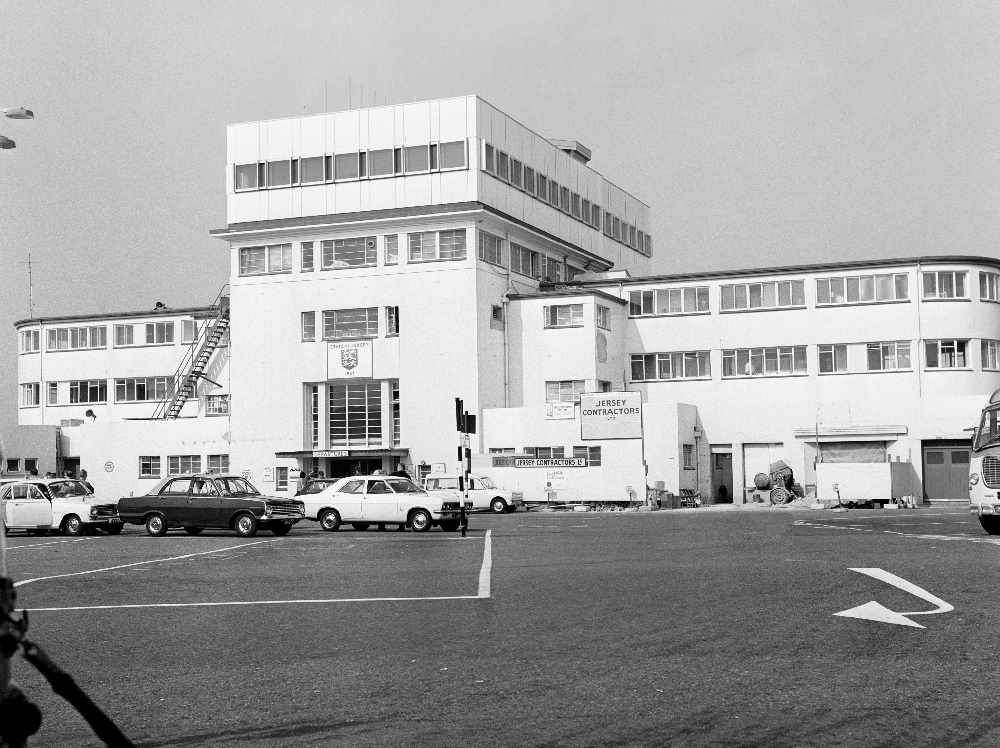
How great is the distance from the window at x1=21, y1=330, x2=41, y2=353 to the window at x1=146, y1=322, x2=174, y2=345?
8.59 m

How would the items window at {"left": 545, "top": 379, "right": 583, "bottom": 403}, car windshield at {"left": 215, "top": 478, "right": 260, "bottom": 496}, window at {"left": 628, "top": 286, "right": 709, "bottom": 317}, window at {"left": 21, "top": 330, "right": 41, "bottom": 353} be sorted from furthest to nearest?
window at {"left": 21, "top": 330, "right": 41, "bottom": 353} < window at {"left": 628, "top": 286, "right": 709, "bottom": 317} < window at {"left": 545, "top": 379, "right": 583, "bottom": 403} < car windshield at {"left": 215, "top": 478, "right": 260, "bottom": 496}

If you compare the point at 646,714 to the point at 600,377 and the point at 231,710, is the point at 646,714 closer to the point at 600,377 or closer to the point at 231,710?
the point at 231,710

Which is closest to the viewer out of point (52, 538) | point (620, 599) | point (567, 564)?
point (620, 599)

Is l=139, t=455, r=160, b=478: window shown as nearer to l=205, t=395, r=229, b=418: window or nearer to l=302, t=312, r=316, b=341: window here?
l=205, t=395, r=229, b=418: window

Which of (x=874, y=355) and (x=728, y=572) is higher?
(x=874, y=355)

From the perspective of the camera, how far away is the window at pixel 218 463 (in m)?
67.6

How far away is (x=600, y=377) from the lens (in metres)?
62.7

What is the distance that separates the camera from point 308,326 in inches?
2527

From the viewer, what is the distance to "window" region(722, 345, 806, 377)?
62031mm

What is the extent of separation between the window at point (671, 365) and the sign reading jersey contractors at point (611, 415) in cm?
847

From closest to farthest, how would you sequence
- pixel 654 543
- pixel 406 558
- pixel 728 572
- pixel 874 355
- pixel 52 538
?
pixel 728 572
pixel 406 558
pixel 654 543
pixel 52 538
pixel 874 355

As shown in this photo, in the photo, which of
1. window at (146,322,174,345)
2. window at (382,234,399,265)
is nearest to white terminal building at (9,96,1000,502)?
window at (382,234,399,265)

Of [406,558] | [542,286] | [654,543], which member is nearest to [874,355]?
[542,286]

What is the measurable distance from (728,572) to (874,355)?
45.4 metres
